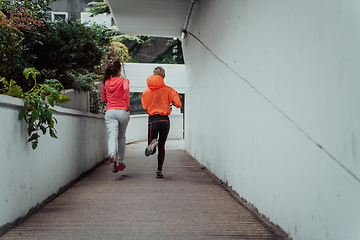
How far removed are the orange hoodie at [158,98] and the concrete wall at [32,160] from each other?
3.86 ft

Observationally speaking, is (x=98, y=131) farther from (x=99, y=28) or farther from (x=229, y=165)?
(x=229, y=165)

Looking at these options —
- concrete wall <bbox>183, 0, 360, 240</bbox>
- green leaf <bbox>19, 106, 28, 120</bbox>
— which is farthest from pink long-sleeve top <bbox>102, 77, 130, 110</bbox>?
green leaf <bbox>19, 106, 28, 120</bbox>

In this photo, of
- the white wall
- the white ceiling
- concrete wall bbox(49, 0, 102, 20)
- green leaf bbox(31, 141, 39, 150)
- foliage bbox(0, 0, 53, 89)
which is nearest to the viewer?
green leaf bbox(31, 141, 39, 150)

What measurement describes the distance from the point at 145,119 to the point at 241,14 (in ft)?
48.0

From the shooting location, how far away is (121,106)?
19.3 feet

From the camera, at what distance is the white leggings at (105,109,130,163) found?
5668mm

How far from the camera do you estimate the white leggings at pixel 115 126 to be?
5.67 meters

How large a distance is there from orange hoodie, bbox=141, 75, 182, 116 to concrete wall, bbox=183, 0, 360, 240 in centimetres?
124

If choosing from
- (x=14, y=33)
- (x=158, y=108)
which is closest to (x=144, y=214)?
(x=158, y=108)

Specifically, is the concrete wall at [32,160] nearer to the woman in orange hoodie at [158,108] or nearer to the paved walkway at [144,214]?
the paved walkway at [144,214]

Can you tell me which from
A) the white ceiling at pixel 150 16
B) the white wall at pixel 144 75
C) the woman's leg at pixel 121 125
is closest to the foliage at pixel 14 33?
the woman's leg at pixel 121 125

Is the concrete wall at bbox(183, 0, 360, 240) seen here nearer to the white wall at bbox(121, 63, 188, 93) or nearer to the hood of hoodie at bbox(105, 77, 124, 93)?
the hood of hoodie at bbox(105, 77, 124, 93)

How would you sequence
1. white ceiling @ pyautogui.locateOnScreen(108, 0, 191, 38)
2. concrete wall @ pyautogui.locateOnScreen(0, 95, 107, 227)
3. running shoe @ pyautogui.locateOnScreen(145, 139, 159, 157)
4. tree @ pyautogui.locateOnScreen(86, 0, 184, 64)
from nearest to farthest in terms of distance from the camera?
concrete wall @ pyautogui.locateOnScreen(0, 95, 107, 227)
running shoe @ pyautogui.locateOnScreen(145, 139, 159, 157)
white ceiling @ pyautogui.locateOnScreen(108, 0, 191, 38)
tree @ pyautogui.locateOnScreen(86, 0, 184, 64)

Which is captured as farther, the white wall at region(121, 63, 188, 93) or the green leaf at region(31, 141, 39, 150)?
the white wall at region(121, 63, 188, 93)
